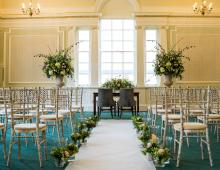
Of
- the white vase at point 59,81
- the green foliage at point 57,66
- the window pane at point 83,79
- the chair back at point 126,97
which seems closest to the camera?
the chair back at point 126,97

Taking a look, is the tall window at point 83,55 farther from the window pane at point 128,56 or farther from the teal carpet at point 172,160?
the teal carpet at point 172,160

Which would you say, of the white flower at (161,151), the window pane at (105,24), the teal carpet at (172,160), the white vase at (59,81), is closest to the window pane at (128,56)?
the window pane at (105,24)

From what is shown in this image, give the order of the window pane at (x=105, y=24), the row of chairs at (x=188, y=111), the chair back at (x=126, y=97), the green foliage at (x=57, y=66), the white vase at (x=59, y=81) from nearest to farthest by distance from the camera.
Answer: the row of chairs at (x=188, y=111)
the chair back at (x=126, y=97)
the green foliage at (x=57, y=66)
the white vase at (x=59, y=81)
the window pane at (x=105, y=24)

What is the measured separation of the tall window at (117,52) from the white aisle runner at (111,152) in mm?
5169

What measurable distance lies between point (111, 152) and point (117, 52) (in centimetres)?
787

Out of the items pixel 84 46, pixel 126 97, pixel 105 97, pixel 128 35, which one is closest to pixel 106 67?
pixel 84 46

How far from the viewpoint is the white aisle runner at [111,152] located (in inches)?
177

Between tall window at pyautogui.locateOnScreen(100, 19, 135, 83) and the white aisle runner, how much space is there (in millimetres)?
5169

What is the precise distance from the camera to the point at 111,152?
5359mm

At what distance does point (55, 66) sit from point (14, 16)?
2924mm

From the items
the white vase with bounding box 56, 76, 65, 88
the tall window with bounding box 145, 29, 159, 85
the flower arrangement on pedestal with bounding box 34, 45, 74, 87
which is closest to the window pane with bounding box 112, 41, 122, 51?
the tall window with bounding box 145, 29, 159, 85

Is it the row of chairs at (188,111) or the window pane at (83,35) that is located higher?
the window pane at (83,35)

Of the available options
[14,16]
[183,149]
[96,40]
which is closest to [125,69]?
[96,40]

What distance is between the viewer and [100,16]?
1245 centimetres
